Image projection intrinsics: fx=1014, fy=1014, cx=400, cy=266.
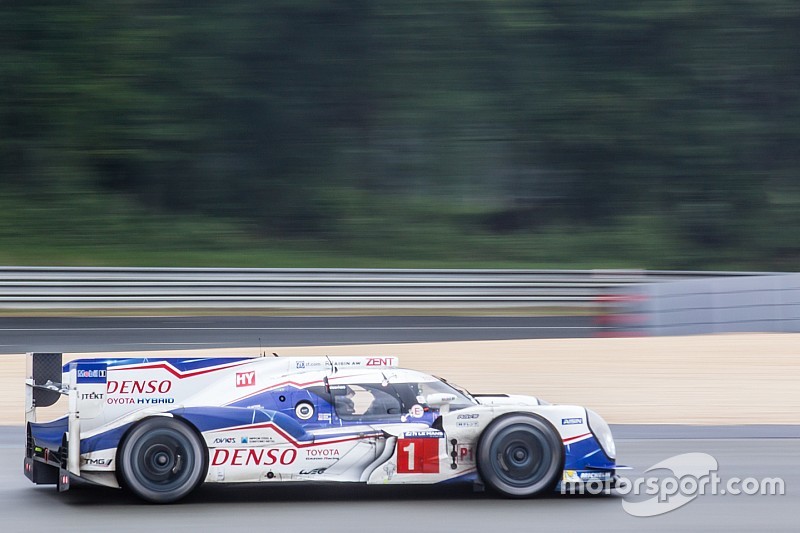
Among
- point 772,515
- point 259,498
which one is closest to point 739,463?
point 772,515

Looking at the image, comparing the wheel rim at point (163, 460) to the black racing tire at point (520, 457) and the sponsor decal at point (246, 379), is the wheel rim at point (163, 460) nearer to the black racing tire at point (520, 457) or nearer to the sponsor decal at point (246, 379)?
the sponsor decal at point (246, 379)

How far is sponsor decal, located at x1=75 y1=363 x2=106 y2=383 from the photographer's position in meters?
6.40

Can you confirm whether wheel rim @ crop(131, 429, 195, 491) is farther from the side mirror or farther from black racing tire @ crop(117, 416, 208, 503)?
the side mirror

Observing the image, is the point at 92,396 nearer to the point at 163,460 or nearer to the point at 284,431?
the point at 163,460

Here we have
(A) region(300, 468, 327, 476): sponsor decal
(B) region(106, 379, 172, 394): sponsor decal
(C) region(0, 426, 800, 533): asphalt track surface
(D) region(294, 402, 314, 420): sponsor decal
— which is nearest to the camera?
(C) region(0, 426, 800, 533): asphalt track surface

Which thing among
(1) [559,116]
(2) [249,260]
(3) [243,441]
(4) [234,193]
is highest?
(1) [559,116]

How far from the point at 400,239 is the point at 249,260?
11.7ft

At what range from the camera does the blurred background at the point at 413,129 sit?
2264 cm

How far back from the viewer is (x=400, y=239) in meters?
22.5

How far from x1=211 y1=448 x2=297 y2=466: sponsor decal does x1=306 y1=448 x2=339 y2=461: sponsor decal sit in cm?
10

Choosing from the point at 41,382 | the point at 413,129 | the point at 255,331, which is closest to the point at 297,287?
the point at 255,331

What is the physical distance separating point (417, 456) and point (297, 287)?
38.8ft

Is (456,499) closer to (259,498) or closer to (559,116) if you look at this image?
(259,498)

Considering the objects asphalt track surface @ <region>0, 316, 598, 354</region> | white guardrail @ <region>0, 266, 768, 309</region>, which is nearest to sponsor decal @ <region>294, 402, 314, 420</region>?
asphalt track surface @ <region>0, 316, 598, 354</region>
